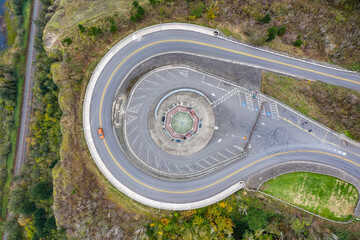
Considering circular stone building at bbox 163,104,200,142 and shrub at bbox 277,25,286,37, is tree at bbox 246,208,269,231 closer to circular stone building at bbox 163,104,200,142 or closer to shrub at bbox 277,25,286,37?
circular stone building at bbox 163,104,200,142

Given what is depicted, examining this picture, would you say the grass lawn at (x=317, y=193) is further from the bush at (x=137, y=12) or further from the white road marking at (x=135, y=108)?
the bush at (x=137, y=12)

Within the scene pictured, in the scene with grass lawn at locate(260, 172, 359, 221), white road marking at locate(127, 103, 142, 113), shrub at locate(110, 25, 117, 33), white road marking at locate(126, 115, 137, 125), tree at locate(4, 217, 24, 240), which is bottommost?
grass lawn at locate(260, 172, 359, 221)

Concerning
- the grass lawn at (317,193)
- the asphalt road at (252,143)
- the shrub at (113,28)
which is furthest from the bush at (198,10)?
the grass lawn at (317,193)

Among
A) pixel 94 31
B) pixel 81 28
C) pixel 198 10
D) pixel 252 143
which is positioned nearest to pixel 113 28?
pixel 94 31

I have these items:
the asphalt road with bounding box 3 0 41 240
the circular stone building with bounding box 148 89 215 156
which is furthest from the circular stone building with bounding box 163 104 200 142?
the asphalt road with bounding box 3 0 41 240

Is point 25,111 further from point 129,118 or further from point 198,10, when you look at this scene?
point 198,10
